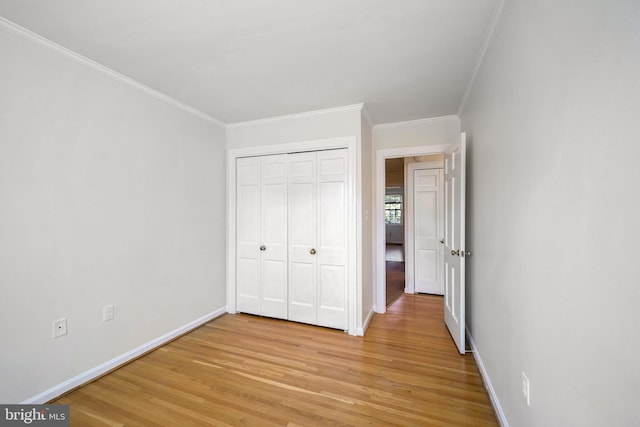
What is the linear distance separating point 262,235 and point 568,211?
2.95m

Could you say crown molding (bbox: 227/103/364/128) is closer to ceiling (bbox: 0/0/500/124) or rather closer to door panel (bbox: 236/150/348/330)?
ceiling (bbox: 0/0/500/124)

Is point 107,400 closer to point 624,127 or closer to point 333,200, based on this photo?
point 333,200

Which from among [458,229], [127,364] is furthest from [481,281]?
[127,364]

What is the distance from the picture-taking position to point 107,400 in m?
1.86

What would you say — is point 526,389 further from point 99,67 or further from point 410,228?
point 99,67

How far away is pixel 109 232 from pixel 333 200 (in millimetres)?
2131

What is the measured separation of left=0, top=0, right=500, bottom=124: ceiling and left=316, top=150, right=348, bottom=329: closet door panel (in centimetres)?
73

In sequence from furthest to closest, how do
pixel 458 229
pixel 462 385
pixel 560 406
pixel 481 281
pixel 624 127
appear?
pixel 458 229, pixel 481 281, pixel 462 385, pixel 560 406, pixel 624 127

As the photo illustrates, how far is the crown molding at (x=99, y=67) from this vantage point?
1690mm

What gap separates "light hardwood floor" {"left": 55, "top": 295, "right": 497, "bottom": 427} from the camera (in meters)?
1.70

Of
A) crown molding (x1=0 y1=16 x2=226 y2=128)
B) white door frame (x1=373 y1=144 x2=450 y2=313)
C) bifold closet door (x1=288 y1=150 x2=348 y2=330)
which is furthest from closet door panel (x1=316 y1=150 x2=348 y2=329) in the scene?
crown molding (x1=0 y1=16 x2=226 y2=128)

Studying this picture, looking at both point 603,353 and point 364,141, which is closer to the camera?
point 603,353

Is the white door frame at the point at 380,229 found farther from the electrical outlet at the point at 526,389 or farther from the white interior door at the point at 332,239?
the electrical outlet at the point at 526,389

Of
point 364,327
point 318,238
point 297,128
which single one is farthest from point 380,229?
point 297,128
